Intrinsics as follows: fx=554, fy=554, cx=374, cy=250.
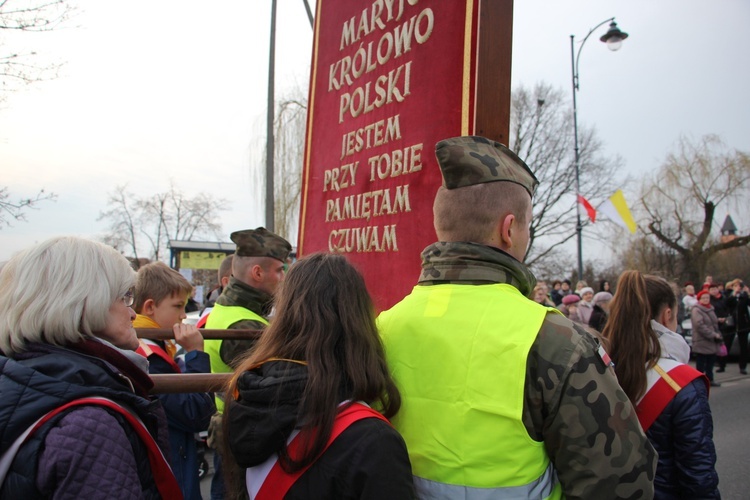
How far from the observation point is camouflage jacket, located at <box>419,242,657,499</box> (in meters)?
1.23

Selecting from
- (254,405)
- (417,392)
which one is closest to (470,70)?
(417,392)

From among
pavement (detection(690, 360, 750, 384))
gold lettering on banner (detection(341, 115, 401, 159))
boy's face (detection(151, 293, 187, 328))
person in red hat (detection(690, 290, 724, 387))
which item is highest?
gold lettering on banner (detection(341, 115, 401, 159))

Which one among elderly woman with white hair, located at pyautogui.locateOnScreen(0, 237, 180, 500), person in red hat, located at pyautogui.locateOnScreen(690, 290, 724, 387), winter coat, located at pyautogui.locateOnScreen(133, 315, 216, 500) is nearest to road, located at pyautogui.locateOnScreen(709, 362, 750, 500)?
person in red hat, located at pyautogui.locateOnScreen(690, 290, 724, 387)

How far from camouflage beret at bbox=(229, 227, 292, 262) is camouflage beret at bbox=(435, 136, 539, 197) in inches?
82.7

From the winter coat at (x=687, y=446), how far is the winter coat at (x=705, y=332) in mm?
8543

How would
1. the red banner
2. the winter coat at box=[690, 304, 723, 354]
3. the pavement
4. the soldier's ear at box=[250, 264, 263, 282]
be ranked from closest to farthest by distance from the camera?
the red banner → the soldier's ear at box=[250, 264, 263, 282] → the winter coat at box=[690, 304, 723, 354] → the pavement

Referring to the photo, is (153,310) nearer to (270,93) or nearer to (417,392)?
(417,392)

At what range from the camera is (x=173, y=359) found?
3.01 meters

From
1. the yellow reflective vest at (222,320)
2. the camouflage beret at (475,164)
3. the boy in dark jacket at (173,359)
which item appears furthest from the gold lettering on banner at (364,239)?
the camouflage beret at (475,164)

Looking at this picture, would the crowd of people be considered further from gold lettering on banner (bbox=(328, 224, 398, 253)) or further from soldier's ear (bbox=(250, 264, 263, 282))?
soldier's ear (bbox=(250, 264, 263, 282))

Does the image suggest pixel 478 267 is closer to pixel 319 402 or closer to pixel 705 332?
pixel 319 402

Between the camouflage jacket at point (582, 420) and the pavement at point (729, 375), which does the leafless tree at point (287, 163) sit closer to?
the pavement at point (729, 375)

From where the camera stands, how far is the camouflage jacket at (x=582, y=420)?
1230 millimetres

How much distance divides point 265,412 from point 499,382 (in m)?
0.56
